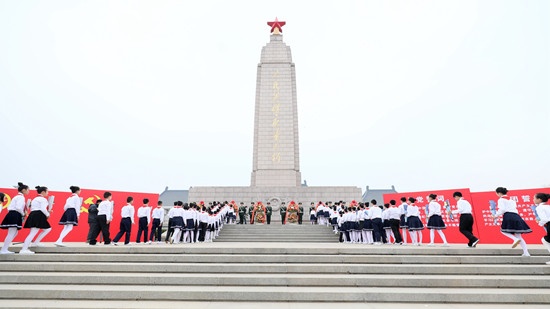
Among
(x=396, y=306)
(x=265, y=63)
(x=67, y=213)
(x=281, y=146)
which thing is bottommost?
(x=396, y=306)

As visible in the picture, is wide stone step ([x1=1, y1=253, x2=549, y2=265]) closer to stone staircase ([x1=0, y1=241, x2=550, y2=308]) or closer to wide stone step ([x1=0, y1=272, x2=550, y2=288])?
stone staircase ([x1=0, y1=241, x2=550, y2=308])

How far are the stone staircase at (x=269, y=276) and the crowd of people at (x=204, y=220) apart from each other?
2.08 feet

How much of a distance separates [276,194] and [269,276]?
1560 centimetres

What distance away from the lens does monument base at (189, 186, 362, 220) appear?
20641 millimetres

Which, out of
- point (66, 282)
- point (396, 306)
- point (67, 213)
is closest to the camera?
point (396, 306)

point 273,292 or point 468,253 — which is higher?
point 468,253

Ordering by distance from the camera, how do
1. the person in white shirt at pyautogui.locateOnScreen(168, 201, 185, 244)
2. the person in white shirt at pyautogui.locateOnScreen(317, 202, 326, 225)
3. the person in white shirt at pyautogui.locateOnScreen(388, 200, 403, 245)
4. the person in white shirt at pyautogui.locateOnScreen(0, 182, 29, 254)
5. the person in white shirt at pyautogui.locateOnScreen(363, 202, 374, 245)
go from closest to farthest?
1. the person in white shirt at pyautogui.locateOnScreen(0, 182, 29, 254)
2. the person in white shirt at pyautogui.locateOnScreen(388, 200, 403, 245)
3. the person in white shirt at pyautogui.locateOnScreen(168, 201, 185, 244)
4. the person in white shirt at pyautogui.locateOnScreen(363, 202, 374, 245)
5. the person in white shirt at pyautogui.locateOnScreen(317, 202, 326, 225)

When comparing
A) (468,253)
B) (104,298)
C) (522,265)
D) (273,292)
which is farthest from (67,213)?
(522,265)

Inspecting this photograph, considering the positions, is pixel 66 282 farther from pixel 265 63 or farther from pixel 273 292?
pixel 265 63

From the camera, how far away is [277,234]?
13.4m

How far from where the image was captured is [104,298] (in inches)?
179

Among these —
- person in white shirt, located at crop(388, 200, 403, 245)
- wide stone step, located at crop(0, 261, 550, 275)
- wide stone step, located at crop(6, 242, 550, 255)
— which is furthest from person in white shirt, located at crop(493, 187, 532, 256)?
person in white shirt, located at crop(388, 200, 403, 245)

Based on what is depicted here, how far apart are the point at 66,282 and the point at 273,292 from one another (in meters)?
3.60

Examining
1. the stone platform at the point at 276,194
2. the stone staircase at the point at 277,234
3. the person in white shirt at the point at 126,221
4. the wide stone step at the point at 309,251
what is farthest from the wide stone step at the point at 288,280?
the stone platform at the point at 276,194
